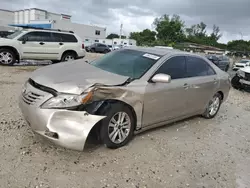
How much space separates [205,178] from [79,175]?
65.0 inches

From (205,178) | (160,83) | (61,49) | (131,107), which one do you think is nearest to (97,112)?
(131,107)

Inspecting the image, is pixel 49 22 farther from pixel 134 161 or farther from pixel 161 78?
pixel 134 161

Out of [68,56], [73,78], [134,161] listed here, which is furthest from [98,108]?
[68,56]

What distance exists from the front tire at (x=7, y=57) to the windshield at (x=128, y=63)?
7.38 m

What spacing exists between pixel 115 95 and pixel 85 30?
51189 millimetres

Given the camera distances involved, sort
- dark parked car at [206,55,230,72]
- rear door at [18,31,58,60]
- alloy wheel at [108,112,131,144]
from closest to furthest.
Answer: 1. alloy wheel at [108,112,131,144]
2. rear door at [18,31,58,60]
3. dark parked car at [206,55,230,72]

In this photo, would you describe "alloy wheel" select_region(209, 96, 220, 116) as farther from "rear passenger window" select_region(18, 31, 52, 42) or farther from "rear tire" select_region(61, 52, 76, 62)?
"rear passenger window" select_region(18, 31, 52, 42)

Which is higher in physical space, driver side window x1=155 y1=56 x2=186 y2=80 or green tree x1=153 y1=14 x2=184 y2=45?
green tree x1=153 y1=14 x2=184 y2=45

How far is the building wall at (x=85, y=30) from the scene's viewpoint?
152ft

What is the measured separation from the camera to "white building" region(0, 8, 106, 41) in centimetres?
4346

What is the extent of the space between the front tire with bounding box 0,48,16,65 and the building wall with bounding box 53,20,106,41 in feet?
115

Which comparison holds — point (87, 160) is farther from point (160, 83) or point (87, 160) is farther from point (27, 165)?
point (160, 83)

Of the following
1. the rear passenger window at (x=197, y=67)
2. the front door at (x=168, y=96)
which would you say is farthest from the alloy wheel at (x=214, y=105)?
the front door at (x=168, y=96)

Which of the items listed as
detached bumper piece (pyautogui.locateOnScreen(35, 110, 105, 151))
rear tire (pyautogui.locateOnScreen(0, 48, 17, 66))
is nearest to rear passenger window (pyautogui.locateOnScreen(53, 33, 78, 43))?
rear tire (pyautogui.locateOnScreen(0, 48, 17, 66))
